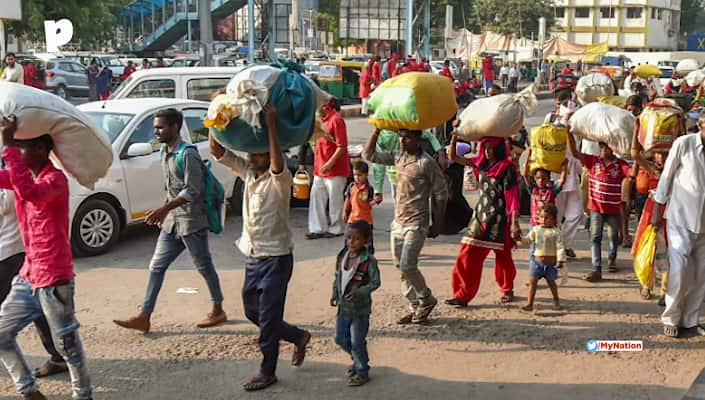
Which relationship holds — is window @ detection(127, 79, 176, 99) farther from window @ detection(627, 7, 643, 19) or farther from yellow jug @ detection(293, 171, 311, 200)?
window @ detection(627, 7, 643, 19)

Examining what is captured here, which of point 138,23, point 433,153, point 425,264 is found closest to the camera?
point 433,153

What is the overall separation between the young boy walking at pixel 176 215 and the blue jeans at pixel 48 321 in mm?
1445

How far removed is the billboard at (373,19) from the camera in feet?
130

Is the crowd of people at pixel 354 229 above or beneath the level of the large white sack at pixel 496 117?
beneath

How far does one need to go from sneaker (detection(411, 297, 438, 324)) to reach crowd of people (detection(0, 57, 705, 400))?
1 cm

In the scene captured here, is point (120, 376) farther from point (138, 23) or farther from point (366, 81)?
point (138, 23)

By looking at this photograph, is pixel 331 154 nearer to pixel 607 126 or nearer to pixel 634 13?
pixel 607 126

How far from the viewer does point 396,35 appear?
39562mm

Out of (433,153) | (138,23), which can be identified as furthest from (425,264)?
(138,23)

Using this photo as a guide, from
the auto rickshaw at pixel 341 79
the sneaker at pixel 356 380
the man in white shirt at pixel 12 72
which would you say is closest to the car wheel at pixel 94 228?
the sneaker at pixel 356 380

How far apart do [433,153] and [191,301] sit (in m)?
2.62

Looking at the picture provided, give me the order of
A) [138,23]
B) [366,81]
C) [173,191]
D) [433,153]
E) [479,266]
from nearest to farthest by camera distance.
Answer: [173,191]
[479,266]
[433,153]
[366,81]
[138,23]

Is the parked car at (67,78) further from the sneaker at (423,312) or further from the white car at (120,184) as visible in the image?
the sneaker at (423,312)

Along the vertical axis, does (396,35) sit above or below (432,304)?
above
